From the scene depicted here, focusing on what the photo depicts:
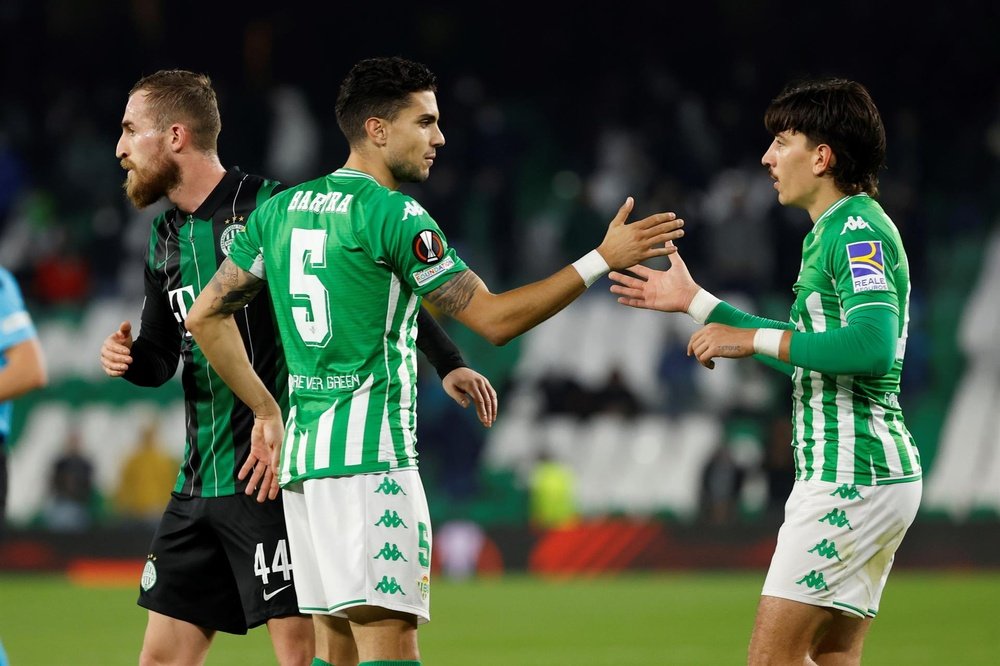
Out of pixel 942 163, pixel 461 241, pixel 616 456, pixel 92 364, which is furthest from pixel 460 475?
pixel 942 163

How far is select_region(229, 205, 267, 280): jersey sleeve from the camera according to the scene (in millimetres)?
4719

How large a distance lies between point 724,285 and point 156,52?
380 inches

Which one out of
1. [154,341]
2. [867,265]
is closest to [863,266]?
[867,265]

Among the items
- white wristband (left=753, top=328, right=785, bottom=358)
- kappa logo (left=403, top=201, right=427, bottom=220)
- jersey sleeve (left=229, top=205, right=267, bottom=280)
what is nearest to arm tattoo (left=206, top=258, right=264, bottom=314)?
jersey sleeve (left=229, top=205, right=267, bottom=280)

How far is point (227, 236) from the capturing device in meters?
5.26

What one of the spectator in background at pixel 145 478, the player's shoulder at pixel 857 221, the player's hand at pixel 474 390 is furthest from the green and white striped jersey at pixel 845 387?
the spectator in background at pixel 145 478

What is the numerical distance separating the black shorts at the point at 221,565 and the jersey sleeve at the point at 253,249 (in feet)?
2.98

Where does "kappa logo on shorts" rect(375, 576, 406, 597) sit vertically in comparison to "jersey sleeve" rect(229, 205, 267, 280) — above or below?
below

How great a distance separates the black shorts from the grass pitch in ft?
14.6

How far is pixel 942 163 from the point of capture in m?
20.2

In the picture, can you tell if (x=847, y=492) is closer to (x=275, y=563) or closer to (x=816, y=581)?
(x=816, y=581)

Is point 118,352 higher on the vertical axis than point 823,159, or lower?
lower

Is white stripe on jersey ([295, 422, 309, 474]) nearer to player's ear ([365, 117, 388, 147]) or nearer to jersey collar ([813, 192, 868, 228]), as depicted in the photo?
player's ear ([365, 117, 388, 147])

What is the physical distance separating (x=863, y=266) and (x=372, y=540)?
172 cm
